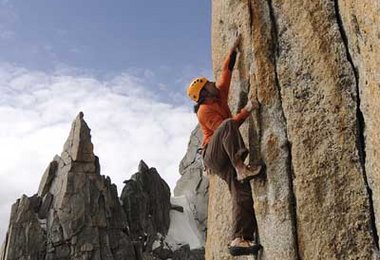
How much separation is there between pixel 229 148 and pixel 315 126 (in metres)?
1.42

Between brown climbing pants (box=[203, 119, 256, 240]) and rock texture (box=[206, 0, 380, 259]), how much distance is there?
0.81ft

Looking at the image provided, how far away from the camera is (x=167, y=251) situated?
50125 millimetres

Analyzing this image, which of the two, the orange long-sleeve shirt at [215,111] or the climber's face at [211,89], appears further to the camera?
the climber's face at [211,89]

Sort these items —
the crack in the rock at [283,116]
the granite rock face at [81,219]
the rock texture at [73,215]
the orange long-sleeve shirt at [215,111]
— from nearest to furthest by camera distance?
the crack in the rock at [283,116] < the orange long-sleeve shirt at [215,111] < the rock texture at [73,215] < the granite rock face at [81,219]

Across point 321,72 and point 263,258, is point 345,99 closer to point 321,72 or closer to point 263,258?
point 321,72

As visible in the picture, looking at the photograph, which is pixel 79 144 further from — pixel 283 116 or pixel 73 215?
pixel 283 116

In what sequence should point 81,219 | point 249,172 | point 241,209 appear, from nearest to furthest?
point 249,172 → point 241,209 → point 81,219

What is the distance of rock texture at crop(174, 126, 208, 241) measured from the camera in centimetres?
5941

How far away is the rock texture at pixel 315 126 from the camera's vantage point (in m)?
5.65

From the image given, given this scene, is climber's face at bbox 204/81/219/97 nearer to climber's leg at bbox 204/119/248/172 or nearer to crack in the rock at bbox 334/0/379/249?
climber's leg at bbox 204/119/248/172

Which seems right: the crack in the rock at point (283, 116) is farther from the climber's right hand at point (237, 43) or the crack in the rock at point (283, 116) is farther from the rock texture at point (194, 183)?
the rock texture at point (194, 183)

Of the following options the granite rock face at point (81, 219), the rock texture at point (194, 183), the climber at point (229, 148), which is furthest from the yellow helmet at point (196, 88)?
the rock texture at point (194, 183)

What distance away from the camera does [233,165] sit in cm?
732

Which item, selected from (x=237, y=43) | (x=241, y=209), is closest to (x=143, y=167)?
(x=237, y=43)
